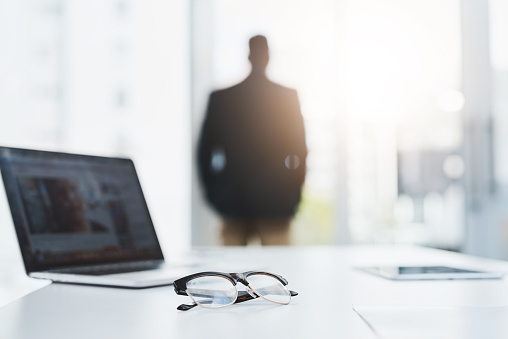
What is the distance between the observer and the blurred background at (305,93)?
12.3 ft

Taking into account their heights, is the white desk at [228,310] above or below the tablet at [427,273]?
above

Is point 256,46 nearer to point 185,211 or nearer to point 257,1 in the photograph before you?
point 257,1

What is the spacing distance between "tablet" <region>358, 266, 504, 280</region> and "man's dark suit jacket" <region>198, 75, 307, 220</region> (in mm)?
2402

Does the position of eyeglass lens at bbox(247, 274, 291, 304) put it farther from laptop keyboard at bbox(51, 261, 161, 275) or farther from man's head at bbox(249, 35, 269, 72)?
man's head at bbox(249, 35, 269, 72)

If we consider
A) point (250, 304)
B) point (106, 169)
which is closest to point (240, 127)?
point (106, 169)

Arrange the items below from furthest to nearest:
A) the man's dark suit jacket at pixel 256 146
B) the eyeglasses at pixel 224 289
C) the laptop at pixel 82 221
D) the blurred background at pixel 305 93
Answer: the blurred background at pixel 305 93, the man's dark suit jacket at pixel 256 146, the laptop at pixel 82 221, the eyeglasses at pixel 224 289

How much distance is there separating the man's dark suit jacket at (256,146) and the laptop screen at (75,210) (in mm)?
→ 2231

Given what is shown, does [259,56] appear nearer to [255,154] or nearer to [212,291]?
A: [255,154]

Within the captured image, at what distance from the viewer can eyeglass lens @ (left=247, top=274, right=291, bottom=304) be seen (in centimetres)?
74

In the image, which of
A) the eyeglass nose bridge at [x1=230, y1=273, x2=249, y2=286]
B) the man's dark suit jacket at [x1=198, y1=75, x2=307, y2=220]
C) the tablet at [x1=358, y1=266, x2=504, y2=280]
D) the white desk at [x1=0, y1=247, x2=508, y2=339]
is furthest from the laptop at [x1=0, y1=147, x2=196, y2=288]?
the man's dark suit jacket at [x1=198, y1=75, x2=307, y2=220]

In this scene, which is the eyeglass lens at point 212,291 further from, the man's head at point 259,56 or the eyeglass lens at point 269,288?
the man's head at point 259,56

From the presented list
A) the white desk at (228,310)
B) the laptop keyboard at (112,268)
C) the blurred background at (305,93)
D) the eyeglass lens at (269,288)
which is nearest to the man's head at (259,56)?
the blurred background at (305,93)

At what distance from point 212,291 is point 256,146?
291 cm

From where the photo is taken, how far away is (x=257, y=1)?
3.83 metres
